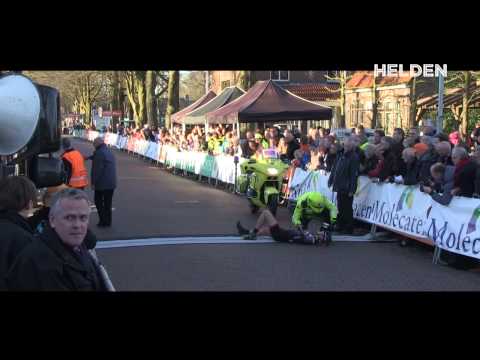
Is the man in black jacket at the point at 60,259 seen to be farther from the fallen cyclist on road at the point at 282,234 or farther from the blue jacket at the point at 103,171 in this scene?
the blue jacket at the point at 103,171

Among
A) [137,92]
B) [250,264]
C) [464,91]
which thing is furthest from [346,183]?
[137,92]

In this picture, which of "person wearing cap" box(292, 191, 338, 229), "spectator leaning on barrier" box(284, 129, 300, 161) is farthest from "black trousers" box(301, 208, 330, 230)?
"spectator leaning on barrier" box(284, 129, 300, 161)

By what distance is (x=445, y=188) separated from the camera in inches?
437

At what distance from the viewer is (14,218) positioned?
4.91 meters

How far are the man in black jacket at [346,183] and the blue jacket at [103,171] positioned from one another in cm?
423

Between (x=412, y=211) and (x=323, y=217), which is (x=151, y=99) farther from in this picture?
(x=412, y=211)

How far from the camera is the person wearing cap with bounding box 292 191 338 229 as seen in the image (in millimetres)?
12398

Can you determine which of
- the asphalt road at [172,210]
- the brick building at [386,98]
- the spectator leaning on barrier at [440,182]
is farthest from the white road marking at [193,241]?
the brick building at [386,98]

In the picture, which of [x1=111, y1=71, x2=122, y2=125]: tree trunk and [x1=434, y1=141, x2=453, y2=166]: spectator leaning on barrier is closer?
[x1=434, y1=141, x2=453, y2=166]: spectator leaning on barrier

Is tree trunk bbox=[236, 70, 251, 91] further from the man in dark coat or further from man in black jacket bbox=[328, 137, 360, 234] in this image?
man in black jacket bbox=[328, 137, 360, 234]

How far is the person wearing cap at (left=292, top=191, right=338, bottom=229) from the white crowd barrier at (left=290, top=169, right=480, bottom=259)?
1.00m

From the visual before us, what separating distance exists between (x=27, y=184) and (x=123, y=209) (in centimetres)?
1194

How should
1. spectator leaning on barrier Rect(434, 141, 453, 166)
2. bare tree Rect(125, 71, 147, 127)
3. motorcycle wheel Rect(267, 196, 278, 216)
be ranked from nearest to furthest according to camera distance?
spectator leaning on barrier Rect(434, 141, 453, 166) → motorcycle wheel Rect(267, 196, 278, 216) → bare tree Rect(125, 71, 147, 127)
